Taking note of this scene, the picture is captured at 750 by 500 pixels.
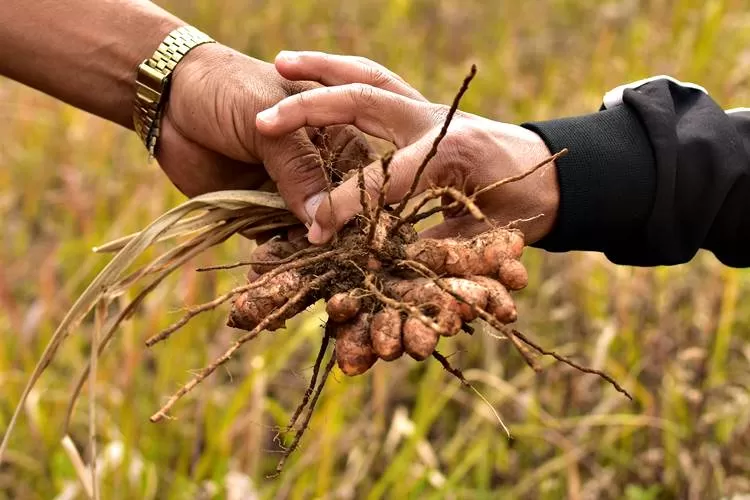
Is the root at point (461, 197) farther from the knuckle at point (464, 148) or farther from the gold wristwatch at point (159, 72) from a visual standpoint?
the gold wristwatch at point (159, 72)

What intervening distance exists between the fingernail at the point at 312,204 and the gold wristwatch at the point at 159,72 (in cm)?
35

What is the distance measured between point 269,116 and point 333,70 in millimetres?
156

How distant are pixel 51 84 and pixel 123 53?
0.16 metres

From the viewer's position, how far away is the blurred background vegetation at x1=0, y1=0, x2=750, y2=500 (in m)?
2.17

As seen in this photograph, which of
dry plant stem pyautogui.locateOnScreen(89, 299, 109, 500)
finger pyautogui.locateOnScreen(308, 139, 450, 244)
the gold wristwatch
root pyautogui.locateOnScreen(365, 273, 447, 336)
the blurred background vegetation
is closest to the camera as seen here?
root pyautogui.locateOnScreen(365, 273, 447, 336)

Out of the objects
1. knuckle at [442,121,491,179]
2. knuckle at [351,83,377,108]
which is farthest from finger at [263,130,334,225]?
knuckle at [442,121,491,179]

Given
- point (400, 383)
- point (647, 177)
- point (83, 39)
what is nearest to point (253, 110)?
point (83, 39)

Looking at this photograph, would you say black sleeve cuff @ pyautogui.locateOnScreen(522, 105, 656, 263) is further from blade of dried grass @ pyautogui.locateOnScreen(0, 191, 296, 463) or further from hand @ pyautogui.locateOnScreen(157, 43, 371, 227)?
blade of dried grass @ pyautogui.locateOnScreen(0, 191, 296, 463)

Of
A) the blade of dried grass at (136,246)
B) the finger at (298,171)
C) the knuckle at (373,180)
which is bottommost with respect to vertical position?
the blade of dried grass at (136,246)

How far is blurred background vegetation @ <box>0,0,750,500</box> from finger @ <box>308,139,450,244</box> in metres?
0.67

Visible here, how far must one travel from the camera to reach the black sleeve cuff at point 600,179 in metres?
1.48

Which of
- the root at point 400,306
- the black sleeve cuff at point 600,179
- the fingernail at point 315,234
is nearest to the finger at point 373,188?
the fingernail at point 315,234

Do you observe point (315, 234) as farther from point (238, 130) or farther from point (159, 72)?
point (159, 72)

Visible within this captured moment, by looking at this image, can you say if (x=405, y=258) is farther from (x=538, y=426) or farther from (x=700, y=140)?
(x=538, y=426)
